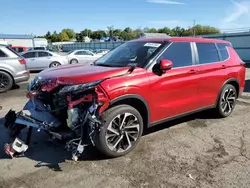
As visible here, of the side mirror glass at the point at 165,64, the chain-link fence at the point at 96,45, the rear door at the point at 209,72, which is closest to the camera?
the side mirror glass at the point at 165,64

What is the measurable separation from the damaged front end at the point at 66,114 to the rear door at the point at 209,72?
2.33 metres

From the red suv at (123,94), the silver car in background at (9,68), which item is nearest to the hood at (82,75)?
the red suv at (123,94)

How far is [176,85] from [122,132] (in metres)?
1.34

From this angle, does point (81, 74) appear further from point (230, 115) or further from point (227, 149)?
point (230, 115)

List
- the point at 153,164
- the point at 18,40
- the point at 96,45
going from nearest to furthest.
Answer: the point at 153,164 → the point at 96,45 → the point at 18,40

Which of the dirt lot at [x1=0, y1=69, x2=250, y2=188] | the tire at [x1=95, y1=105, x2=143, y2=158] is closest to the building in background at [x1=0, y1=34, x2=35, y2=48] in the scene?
the dirt lot at [x1=0, y1=69, x2=250, y2=188]

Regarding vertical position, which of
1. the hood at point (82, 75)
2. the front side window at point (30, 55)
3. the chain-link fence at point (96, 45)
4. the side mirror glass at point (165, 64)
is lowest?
the chain-link fence at point (96, 45)

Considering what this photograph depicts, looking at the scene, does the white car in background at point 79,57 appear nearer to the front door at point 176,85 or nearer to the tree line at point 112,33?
the front door at point 176,85

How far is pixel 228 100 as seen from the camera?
6.05 meters

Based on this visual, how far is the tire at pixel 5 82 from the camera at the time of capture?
374 inches

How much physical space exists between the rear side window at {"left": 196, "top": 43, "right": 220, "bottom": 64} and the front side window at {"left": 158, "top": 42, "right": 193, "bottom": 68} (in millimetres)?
320

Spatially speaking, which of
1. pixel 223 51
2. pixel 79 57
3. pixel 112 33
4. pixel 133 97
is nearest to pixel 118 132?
pixel 133 97

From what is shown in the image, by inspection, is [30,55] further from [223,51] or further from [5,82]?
[223,51]

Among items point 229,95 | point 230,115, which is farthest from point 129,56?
point 230,115
